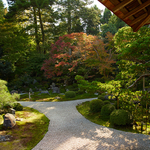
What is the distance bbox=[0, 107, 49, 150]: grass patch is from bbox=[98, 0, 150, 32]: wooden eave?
4966 mm

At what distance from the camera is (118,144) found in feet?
15.6

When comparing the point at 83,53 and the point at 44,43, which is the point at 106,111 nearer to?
the point at 83,53

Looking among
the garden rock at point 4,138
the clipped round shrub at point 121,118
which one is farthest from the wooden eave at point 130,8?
the garden rock at point 4,138

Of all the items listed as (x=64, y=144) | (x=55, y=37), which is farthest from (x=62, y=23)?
(x=64, y=144)

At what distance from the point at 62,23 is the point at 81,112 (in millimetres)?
16122

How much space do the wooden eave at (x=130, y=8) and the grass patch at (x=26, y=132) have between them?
195 inches

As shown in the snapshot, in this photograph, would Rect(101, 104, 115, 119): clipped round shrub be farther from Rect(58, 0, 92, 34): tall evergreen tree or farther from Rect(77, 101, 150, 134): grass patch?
Rect(58, 0, 92, 34): tall evergreen tree

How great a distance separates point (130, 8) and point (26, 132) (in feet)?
19.9

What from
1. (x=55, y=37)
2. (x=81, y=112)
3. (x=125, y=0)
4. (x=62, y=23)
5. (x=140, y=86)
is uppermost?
(x=62, y=23)

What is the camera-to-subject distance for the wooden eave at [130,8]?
198 cm

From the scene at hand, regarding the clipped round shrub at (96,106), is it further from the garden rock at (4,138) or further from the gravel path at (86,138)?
the garden rock at (4,138)

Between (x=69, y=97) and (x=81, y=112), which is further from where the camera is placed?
(x=69, y=97)

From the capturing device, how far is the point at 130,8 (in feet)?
7.68

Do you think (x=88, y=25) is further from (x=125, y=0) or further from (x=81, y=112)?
(x=125, y=0)
